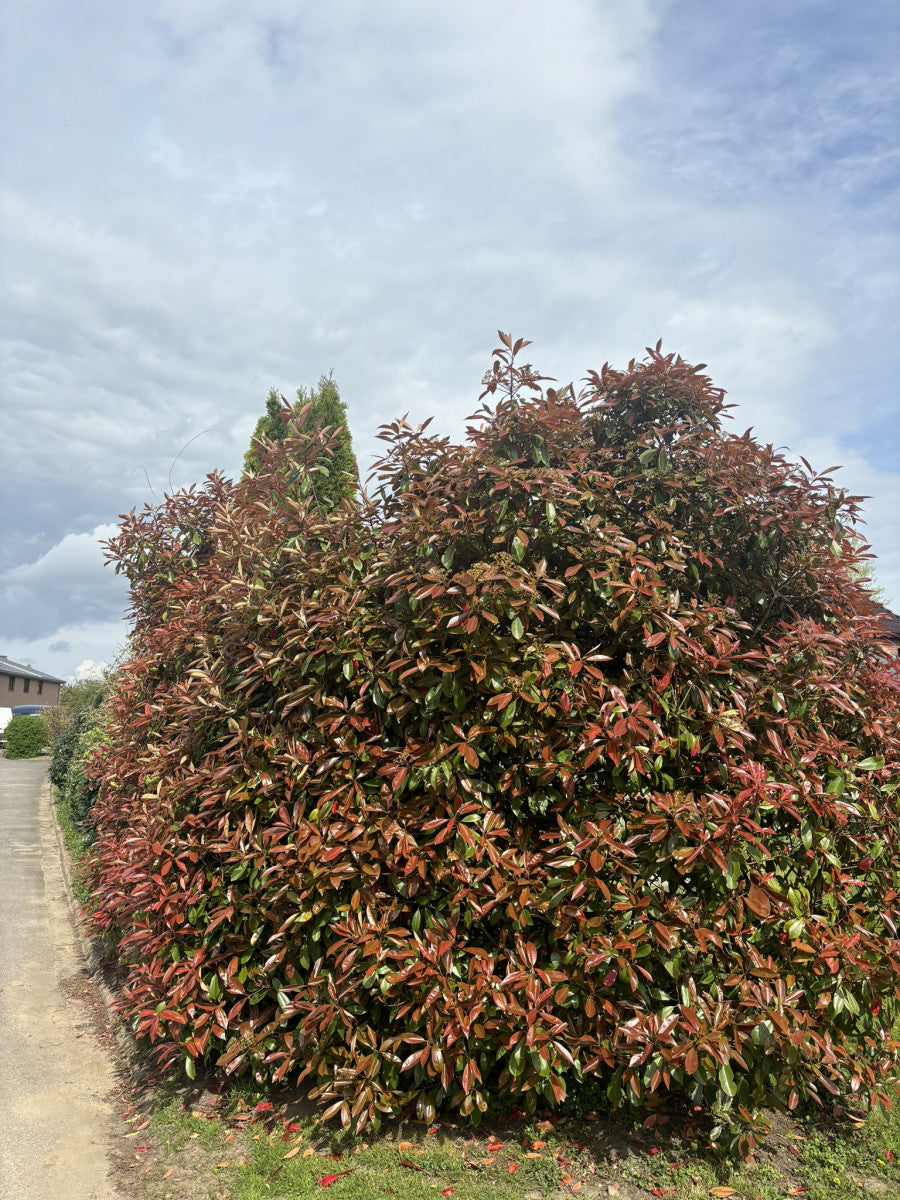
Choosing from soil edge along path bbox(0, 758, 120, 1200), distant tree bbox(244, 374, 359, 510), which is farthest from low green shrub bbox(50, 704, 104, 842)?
distant tree bbox(244, 374, 359, 510)

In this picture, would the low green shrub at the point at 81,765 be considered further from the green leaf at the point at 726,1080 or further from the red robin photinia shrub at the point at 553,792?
the green leaf at the point at 726,1080

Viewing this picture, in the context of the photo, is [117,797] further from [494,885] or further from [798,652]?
[798,652]

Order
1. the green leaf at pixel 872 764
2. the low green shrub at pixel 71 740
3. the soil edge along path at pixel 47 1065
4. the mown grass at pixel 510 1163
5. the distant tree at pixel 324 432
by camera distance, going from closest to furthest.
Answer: the mown grass at pixel 510 1163
the green leaf at pixel 872 764
the soil edge along path at pixel 47 1065
the distant tree at pixel 324 432
the low green shrub at pixel 71 740

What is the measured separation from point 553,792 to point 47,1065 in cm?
388

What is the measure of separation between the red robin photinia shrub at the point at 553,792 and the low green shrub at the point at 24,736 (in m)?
28.0

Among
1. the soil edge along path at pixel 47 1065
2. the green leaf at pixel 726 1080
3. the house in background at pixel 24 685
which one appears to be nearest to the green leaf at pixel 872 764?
the green leaf at pixel 726 1080

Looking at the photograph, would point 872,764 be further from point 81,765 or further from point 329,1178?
point 81,765

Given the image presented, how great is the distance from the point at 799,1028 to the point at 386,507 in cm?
309

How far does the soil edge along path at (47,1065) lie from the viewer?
13.0 feet

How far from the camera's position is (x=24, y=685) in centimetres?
5856

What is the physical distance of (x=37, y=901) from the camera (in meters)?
9.16

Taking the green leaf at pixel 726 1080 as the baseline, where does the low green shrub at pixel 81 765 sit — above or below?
above

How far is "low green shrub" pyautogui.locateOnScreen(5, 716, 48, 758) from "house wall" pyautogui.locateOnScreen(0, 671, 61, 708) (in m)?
25.3

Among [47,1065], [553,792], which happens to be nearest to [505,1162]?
[553,792]
